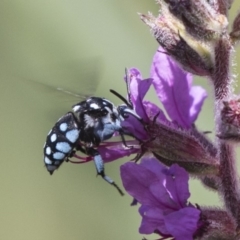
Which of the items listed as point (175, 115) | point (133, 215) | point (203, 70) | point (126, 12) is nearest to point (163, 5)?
point (203, 70)

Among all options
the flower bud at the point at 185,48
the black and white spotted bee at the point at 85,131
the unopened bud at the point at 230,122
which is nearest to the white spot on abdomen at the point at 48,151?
the black and white spotted bee at the point at 85,131

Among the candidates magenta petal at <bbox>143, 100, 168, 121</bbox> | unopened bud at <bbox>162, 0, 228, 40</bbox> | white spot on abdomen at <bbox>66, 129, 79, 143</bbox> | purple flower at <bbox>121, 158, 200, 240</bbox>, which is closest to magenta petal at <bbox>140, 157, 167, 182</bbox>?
purple flower at <bbox>121, 158, 200, 240</bbox>

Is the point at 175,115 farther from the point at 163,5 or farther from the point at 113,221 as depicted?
the point at 113,221

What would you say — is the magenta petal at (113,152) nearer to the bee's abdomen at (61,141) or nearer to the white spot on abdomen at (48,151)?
the bee's abdomen at (61,141)

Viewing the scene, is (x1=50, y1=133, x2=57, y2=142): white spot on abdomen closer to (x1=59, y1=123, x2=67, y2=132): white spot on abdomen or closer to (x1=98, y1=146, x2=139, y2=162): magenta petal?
(x1=59, y1=123, x2=67, y2=132): white spot on abdomen

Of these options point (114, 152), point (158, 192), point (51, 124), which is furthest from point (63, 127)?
point (51, 124)
